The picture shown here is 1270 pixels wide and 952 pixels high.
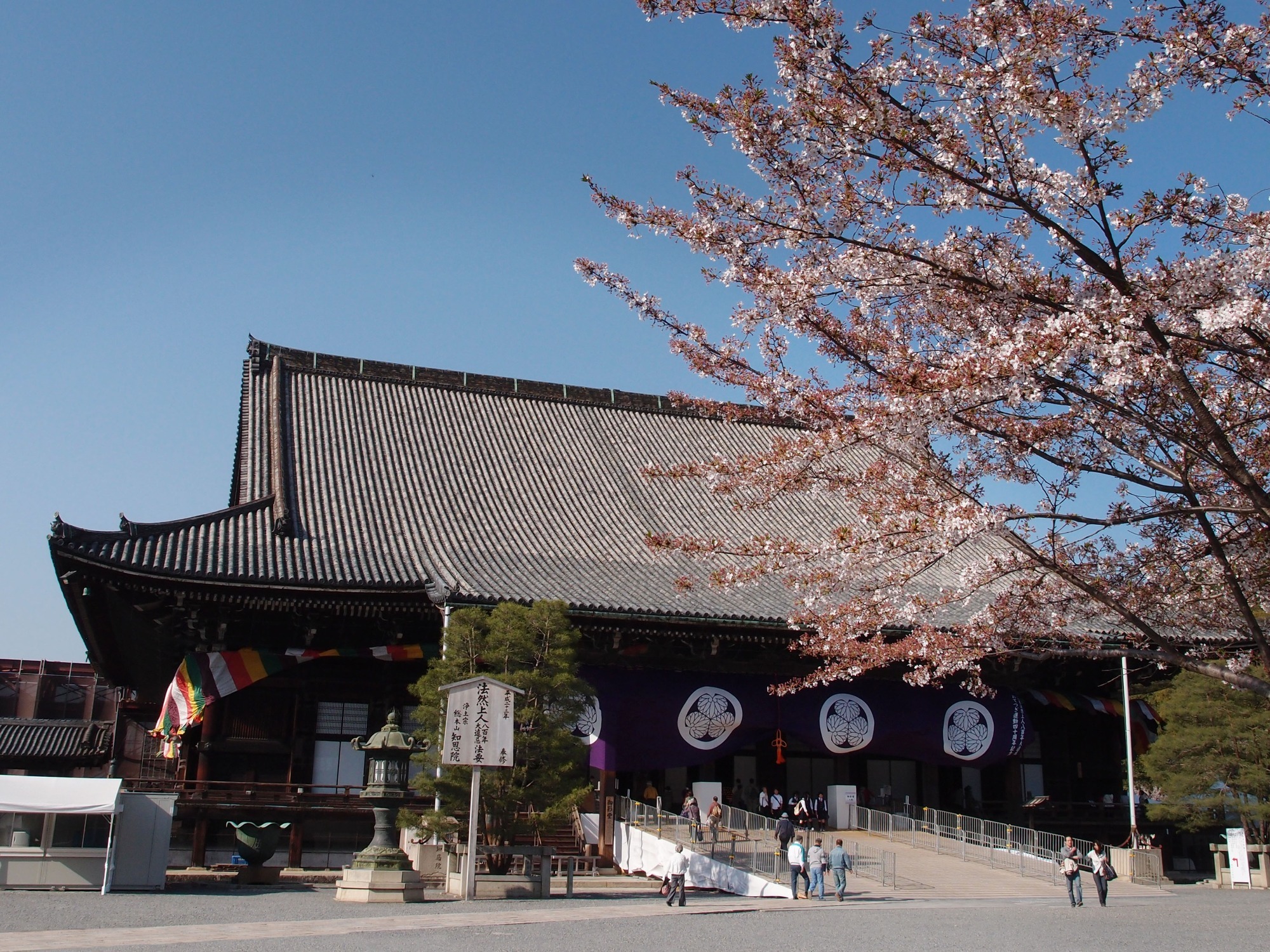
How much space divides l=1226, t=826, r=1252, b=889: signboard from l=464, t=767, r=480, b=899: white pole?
46.8ft

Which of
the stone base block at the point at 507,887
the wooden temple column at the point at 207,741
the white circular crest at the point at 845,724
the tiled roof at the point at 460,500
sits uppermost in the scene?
the tiled roof at the point at 460,500

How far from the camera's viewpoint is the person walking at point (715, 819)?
1733cm

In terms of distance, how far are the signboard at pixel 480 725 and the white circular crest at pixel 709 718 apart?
670 centimetres

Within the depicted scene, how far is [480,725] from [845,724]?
30.5 ft

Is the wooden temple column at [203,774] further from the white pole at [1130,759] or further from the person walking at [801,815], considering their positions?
the white pole at [1130,759]

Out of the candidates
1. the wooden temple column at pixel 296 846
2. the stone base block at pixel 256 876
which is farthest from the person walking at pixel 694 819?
the stone base block at pixel 256 876

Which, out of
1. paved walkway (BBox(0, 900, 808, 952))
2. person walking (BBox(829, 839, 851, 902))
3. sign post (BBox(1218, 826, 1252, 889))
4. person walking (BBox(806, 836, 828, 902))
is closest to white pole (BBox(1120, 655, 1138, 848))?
sign post (BBox(1218, 826, 1252, 889))

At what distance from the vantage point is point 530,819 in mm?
13859

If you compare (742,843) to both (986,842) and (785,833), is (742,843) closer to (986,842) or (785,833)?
(785,833)

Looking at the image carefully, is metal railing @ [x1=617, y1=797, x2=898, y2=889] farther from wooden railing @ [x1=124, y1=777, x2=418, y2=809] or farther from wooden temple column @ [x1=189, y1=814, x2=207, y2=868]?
wooden temple column @ [x1=189, y1=814, x2=207, y2=868]

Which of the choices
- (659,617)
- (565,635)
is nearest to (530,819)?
(565,635)

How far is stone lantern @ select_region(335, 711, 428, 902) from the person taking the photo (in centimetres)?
1284

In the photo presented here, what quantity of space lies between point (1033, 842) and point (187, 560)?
15.8 m

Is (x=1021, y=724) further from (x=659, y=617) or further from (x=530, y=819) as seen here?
(x=530, y=819)
